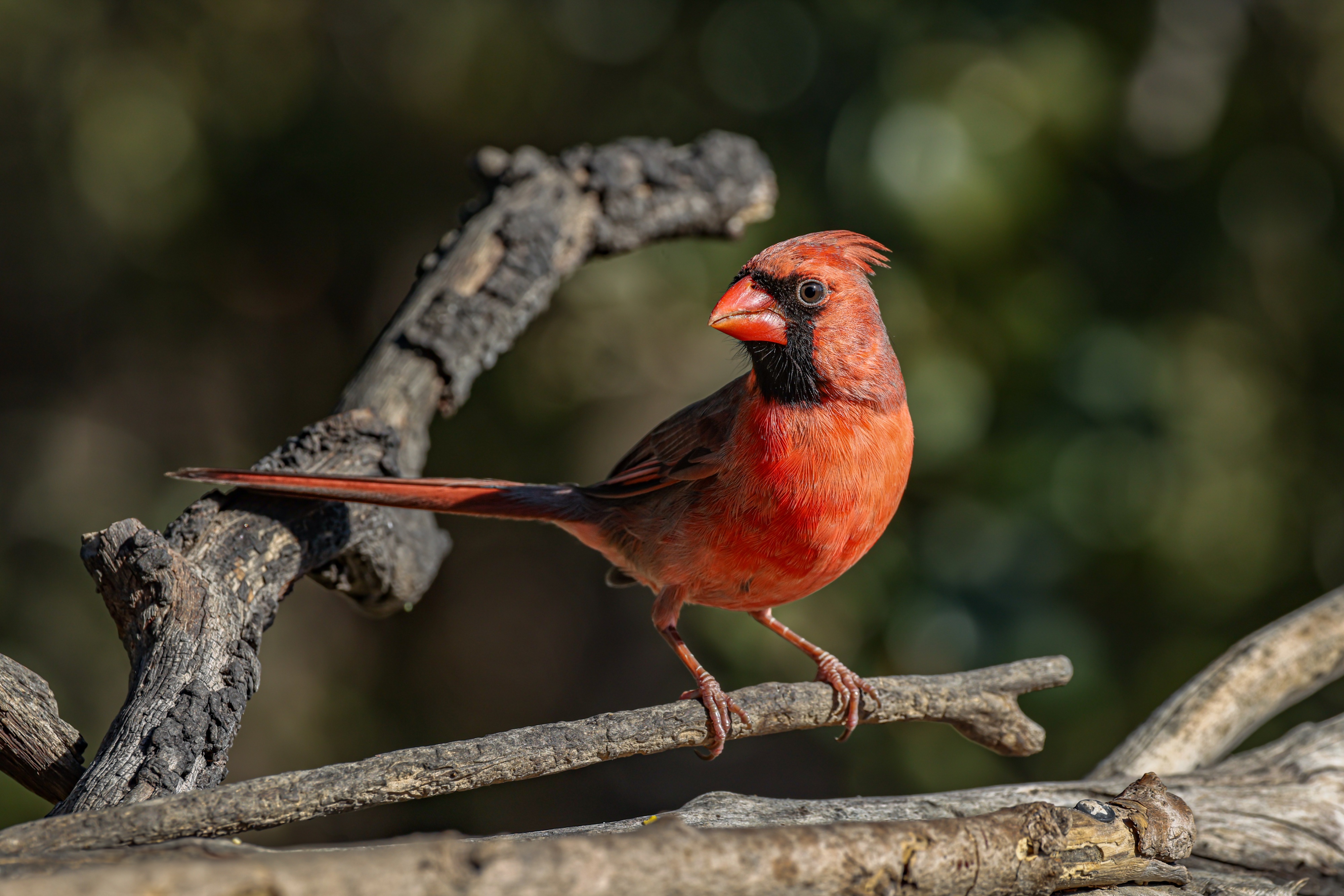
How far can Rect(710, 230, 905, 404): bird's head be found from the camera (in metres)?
2.53

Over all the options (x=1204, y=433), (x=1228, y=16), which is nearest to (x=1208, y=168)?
(x=1228, y=16)

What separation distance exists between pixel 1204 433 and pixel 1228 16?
1617 millimetres

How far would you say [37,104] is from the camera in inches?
210

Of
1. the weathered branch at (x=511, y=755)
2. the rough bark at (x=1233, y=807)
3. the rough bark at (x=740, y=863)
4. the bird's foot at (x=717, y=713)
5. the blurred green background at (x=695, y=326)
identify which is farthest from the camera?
the blurred green background at (x=695, y=326)

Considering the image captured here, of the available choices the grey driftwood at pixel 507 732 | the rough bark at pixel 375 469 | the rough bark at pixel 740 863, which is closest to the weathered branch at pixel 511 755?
the grey driftwood at pixel 507 732

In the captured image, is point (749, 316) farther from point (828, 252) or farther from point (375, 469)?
point (375, 469)

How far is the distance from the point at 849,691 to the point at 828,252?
3.49 feet

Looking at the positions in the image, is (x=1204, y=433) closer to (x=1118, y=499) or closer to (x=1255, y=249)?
(x=1118, y=499)

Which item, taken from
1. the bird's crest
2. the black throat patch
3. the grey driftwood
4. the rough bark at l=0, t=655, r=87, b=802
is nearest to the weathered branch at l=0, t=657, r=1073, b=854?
the grey driftwood

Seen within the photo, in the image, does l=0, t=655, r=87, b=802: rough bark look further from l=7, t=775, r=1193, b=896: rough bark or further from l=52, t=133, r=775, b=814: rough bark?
l=7, t=775, r=1193, b=896: rough bark

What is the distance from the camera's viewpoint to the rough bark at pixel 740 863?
4.08 feet

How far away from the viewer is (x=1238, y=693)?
3.04 meters

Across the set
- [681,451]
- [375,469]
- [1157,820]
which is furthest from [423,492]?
[1157,820]

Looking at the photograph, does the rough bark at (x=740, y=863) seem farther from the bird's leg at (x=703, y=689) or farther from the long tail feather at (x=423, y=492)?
the long tail feather at (x=423, y=492)
